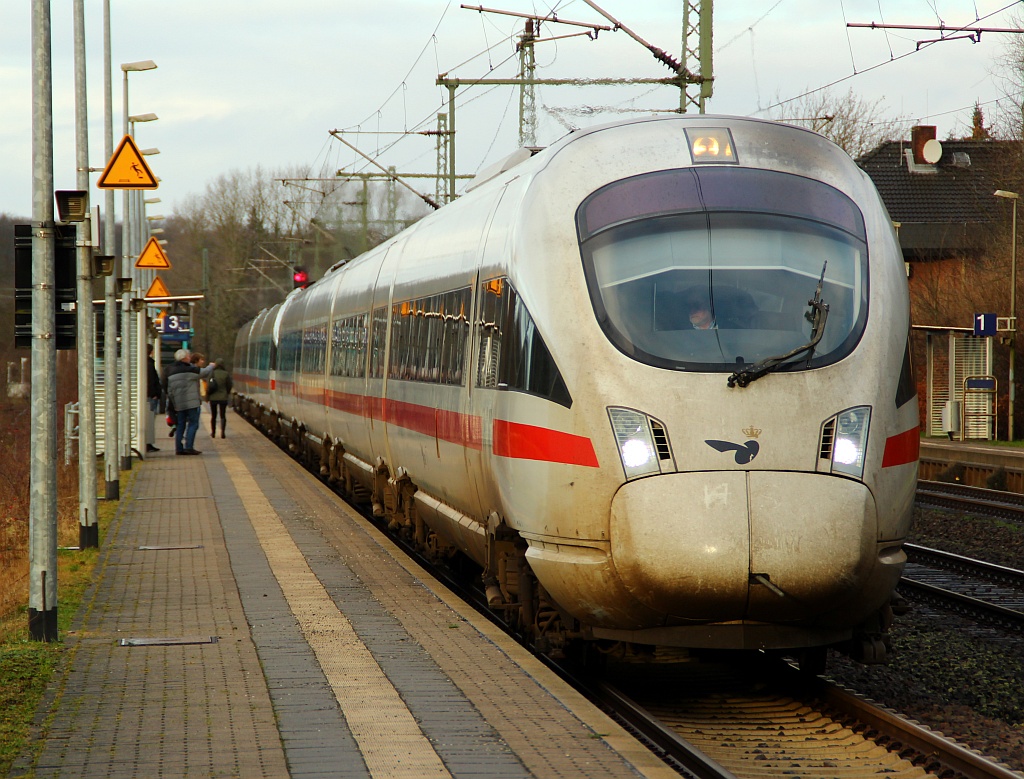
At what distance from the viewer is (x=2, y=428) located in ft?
115

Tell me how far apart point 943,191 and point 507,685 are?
4256 centimetres

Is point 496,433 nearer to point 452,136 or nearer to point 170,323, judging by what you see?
point 452,136

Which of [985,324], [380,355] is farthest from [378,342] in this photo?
[985,324]

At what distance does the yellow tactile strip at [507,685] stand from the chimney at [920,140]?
38.5 metres

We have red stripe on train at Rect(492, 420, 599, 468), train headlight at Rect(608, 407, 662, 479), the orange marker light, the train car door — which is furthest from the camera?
the train car door

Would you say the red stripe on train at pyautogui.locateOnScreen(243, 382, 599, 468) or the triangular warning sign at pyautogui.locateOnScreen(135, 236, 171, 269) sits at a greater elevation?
the triangular warning sign at pyautogui.locateOnScreen(135, 236, 171, 269)

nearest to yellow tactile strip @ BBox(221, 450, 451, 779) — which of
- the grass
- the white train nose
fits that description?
the white train nose

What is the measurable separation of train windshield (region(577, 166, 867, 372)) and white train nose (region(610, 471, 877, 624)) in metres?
0.64

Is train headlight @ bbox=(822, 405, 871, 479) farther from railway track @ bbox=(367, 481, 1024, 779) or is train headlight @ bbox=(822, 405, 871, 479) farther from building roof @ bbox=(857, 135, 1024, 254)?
building roof @ bbox=(857, 135, 1024, 254)

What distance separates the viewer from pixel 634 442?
22.5ft

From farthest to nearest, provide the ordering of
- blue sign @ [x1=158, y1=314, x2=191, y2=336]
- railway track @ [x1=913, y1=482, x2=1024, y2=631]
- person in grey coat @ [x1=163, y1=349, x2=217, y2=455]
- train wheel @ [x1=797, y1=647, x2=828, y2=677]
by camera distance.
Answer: blue sign @ [x1=158, y1=314, x2=191, y2=336], person in grey coat @ [x1=163, y1=349, x2=217, y2=455], railway track @ [x1=913, y1=482, x2=1024, y2=631], train wheel @ [x1=797, y1=647, x2=828, y2=677]

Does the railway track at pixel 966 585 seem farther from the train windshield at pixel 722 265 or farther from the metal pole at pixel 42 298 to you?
the metal pole at pixel 42 298

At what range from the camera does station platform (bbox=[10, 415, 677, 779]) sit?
5891mm

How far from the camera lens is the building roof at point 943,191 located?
42.5 metres
